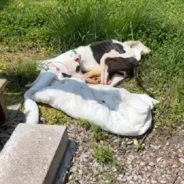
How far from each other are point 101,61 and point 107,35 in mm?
559

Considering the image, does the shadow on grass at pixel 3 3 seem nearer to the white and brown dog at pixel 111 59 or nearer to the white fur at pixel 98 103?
the white and brown dog at pixel 111 59

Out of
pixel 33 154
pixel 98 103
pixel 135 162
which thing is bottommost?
pixel 135 162

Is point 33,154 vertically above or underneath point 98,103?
above

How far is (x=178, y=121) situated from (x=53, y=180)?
4.42 ft

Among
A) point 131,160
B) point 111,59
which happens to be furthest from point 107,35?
point 131,160

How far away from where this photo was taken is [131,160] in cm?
349

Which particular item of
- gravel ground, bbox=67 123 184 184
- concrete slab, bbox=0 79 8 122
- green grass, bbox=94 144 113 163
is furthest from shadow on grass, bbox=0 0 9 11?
green grass, bbox=94 144 113 163

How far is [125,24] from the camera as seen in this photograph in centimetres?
488

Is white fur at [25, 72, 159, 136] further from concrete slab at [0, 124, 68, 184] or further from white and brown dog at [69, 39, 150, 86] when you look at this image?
concrete slab at [0, 124, 68, 184]

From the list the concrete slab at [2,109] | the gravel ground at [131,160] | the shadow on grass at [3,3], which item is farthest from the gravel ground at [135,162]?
the shadow on grass at [3,3]

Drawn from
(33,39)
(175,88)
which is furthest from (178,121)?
(33,39)

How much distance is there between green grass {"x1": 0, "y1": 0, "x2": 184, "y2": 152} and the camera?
163 inches

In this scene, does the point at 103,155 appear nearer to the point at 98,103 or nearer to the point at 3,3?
the point at 98,103

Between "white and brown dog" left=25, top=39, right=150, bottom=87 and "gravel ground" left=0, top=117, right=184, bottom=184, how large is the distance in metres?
0.78
